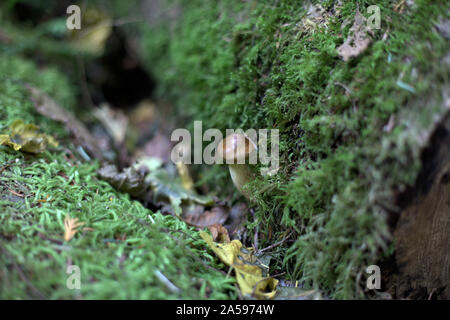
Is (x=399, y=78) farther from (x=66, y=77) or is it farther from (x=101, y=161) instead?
(x=66, y=77)

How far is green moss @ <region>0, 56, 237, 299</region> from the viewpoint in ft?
4.55

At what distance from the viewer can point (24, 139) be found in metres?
2.33

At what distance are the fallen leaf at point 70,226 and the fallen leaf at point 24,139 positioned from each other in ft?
2.93

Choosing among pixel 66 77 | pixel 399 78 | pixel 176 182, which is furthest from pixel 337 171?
pixel 66 77

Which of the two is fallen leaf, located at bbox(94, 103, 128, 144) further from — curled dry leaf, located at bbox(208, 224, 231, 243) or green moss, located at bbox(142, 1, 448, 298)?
curled dry leaf, located at bbox(208, 224, 231, 243)

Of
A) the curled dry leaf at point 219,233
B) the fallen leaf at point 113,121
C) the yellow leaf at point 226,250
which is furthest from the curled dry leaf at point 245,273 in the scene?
the fallen leaf at point 113,121

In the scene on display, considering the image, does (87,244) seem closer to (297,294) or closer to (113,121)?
(297,294)

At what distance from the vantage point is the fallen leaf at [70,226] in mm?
1579

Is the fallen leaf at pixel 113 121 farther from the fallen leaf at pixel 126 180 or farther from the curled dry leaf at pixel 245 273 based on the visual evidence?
the curled dry leaf at pixel 245 273

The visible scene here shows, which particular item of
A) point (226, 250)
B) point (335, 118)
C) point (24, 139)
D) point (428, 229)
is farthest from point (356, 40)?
point (24, 139)

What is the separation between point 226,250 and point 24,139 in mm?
1674

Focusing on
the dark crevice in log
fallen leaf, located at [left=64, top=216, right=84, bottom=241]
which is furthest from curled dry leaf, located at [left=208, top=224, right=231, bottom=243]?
the dark crevice in log

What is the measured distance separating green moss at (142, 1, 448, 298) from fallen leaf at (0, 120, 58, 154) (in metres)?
1.39
